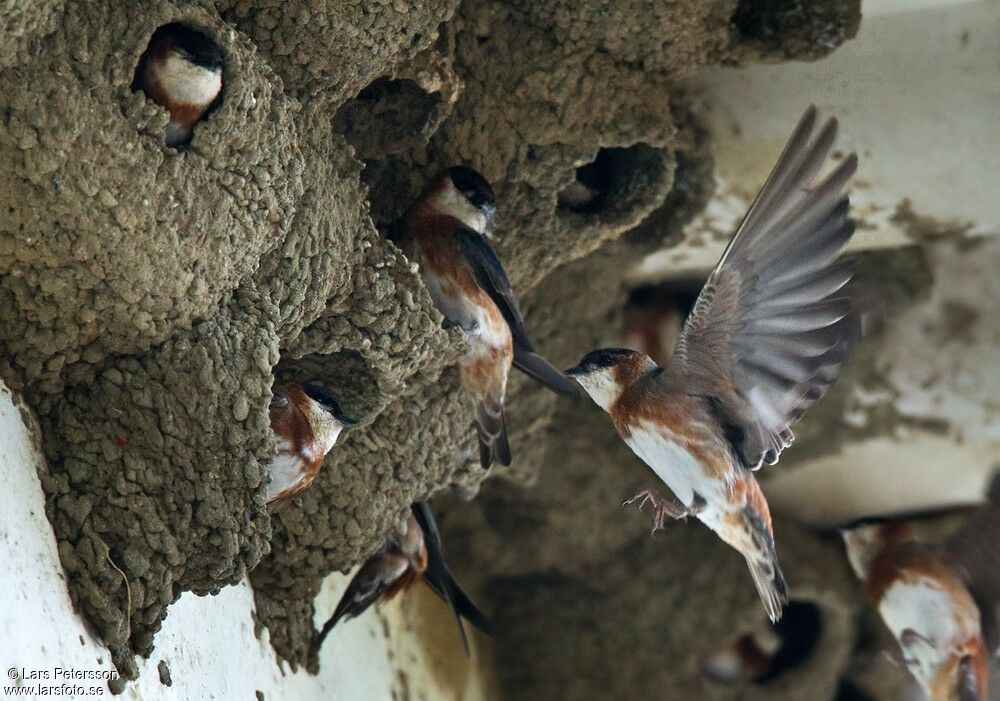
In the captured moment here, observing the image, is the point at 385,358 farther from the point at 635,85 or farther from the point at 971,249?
the point at 971,249

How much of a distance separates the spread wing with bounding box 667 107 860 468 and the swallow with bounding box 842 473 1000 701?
4.66 feet

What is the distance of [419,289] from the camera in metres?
4.08

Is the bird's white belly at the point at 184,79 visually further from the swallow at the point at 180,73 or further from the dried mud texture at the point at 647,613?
the dried mud texture at the point at 647,613

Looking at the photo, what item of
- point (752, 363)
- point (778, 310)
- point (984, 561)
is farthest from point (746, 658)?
point (778, 310)

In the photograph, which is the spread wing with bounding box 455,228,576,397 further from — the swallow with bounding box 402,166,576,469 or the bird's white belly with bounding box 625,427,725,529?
the bird's white belly with bounding box 625,427,725,529

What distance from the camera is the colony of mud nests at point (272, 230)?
10.6 feet

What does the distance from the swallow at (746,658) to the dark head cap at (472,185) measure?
2.65 meters

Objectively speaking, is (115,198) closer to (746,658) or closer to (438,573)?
(438,573)

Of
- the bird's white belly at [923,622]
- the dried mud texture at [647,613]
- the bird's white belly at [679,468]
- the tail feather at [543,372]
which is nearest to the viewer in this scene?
the bird's white belly at [679,468]

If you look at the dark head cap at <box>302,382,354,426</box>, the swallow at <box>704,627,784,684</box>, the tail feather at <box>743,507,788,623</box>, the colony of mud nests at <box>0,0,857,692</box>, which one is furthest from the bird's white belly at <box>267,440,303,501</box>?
the swallow at <box>704,627,784,684</box>

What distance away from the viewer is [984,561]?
5113 mm

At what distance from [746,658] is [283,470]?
300 centimetres

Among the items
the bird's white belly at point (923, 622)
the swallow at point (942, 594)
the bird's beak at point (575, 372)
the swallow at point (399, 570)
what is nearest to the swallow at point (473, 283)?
the bird's beak at point (575, 372)

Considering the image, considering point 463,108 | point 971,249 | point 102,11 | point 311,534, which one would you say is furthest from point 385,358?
point 971,249
